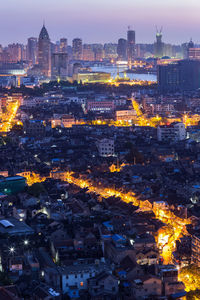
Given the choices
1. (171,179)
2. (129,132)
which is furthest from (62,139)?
(171,179)

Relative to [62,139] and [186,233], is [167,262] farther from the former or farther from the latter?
[62,139]

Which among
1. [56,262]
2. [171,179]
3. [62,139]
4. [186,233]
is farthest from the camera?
[62,139]

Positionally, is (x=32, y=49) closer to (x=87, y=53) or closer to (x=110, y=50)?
(x=87, y=53)

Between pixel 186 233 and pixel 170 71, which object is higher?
pixel 170 71

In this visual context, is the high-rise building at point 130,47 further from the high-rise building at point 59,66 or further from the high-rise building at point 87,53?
the high-rise building at point 59,66

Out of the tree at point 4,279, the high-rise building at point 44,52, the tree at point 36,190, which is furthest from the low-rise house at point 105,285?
the high-rise building at point 44,52

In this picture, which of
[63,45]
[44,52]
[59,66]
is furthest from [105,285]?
[63,45]
